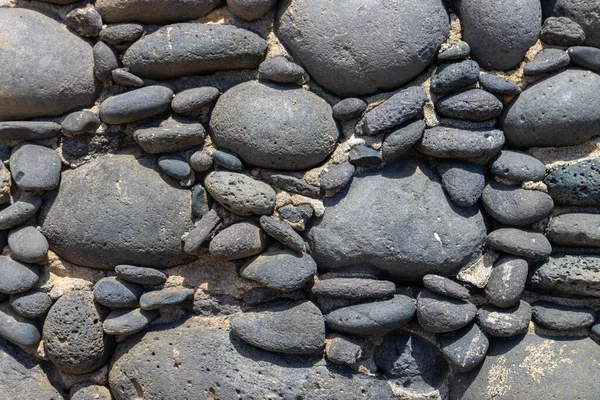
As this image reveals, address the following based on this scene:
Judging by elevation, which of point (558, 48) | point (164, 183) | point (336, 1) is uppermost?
point (336, 1)

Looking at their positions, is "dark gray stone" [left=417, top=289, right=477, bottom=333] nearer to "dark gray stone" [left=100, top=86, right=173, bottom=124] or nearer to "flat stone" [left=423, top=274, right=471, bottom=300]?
"flat stone" [left=423, top=274, right=471, bottom=300]

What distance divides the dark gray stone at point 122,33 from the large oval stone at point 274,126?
0.32 meters

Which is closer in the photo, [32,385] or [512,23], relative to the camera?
[512,23]

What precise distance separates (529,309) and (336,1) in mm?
1100

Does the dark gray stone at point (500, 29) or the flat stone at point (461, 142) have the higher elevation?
the dark gray stone at point (500, 29)

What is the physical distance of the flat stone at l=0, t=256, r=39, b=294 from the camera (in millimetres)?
1889

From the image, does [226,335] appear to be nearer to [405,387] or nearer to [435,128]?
[405,387]

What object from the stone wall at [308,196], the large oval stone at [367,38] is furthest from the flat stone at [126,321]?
the large oval stone at [367,38]

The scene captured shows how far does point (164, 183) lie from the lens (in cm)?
193

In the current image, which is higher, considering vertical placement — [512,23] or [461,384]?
[512,23]

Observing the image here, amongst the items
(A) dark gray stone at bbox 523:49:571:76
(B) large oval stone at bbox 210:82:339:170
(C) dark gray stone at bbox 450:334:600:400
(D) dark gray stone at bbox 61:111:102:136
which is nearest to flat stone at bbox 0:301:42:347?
(D) dark gray stone at bbox 61:111:102:136

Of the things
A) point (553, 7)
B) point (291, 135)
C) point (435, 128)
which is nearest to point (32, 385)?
point (291, 135)

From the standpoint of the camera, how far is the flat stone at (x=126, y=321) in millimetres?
1900

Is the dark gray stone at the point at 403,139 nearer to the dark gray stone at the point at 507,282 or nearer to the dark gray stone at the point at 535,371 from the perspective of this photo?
the dark gray stone at the point at 507,282
